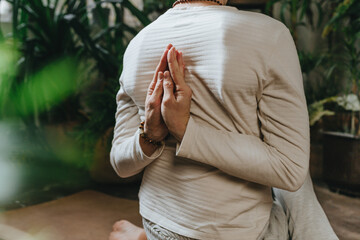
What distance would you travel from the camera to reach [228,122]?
0.63 m

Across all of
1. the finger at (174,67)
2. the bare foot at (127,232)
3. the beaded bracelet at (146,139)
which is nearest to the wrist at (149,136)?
the beaded bracelet at (146,139)

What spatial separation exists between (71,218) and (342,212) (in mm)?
1335

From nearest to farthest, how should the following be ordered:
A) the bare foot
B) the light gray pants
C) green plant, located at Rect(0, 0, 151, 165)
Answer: the light gray pants < the bare foot < green plant, located at Rect(0, 0, 151, 165)

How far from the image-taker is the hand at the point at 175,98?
587 millimetres

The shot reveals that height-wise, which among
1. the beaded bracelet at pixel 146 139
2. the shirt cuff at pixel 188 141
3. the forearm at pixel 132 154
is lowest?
the forearm at pixel 132 154

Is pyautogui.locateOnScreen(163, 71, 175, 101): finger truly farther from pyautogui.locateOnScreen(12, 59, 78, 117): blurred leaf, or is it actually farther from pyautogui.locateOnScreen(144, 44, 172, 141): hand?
pyautogui.locateOnScreen(12, 59, 78, 117): blurred leaf

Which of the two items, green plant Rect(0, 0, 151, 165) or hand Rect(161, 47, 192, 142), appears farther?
green plant Rect(0, 0, 151, 165)

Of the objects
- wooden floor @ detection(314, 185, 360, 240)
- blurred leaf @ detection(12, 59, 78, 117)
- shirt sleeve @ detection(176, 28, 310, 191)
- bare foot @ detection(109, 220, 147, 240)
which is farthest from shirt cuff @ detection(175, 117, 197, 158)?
blurred leaf @ detection(12, 59, 78, 117)

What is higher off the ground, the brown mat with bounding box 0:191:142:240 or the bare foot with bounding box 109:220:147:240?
the bare foot with bounding box 109:220:147:240

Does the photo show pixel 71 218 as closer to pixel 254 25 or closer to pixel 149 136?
pixel 149 136

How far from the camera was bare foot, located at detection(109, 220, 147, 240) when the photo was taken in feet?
3.87

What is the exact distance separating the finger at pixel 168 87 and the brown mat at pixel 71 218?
1016 millimetres

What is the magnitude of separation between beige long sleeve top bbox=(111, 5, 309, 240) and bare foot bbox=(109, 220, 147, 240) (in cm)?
52

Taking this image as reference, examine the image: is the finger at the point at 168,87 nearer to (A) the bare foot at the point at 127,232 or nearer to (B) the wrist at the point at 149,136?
(B) the wrist at the point at 149,136
